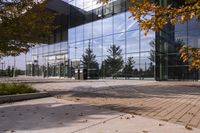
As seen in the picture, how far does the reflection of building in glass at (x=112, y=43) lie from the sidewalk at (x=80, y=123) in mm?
18562

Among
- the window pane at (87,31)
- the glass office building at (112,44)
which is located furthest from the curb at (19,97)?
the window pane at (87,31)

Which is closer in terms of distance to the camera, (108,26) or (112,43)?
(112,43)

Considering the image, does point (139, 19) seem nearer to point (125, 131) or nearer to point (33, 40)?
point (125, 131)

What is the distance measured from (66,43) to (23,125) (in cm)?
4545

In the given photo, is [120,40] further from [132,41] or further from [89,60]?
[89,60]

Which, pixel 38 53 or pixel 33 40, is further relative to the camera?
pixel 38 53

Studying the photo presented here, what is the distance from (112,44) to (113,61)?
2731 millimetres

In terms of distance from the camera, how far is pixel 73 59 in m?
47.5

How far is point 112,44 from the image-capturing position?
127ft

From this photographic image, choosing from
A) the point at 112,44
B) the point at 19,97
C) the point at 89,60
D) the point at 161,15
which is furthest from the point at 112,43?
the point at 161,15

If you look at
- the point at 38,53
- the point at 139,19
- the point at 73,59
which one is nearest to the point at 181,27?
the point at 73,59

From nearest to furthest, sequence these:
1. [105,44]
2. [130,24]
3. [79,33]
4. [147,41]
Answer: [147,41]
[130,24]
[105,44]
[79,33]

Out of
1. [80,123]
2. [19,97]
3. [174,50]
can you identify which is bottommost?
[80,123]

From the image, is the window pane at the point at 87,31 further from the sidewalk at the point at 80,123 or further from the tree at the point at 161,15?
the tree at the point at 161,15
